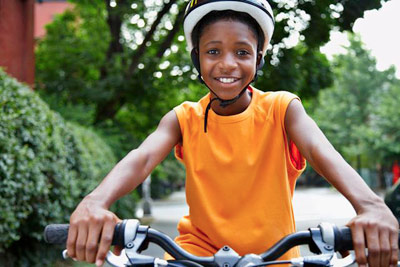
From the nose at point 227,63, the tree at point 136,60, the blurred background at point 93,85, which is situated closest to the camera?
the nose at point 227,63

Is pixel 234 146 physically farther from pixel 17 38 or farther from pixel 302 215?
pixel 302 215

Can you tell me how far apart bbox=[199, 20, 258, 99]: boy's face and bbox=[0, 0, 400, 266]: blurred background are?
2394 mm

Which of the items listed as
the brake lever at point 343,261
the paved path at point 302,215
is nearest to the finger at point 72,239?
the brake lever at point 343,261

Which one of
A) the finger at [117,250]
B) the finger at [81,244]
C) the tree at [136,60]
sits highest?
the tree at [136,60]

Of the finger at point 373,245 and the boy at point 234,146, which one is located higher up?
the boy at point 234,146

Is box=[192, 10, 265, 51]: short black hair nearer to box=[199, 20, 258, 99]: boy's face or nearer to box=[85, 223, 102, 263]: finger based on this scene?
box=[199, 20, 258, 99]: boy's face

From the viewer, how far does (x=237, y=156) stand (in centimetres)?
244

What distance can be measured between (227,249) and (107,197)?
0.50 m

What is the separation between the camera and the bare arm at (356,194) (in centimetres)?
168

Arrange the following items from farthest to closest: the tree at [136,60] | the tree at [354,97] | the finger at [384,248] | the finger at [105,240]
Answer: the tree at [354,97], the tree at [136,60], the finger at [105,240], the finger at [384,248]

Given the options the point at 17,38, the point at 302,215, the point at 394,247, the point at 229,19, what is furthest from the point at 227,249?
the point at 302,215

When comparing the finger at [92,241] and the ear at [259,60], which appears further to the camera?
the ear at [259,60]

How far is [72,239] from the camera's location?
70.6 inches

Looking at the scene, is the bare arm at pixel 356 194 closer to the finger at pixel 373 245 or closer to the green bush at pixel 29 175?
the finger at pixel 373 245
